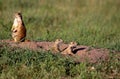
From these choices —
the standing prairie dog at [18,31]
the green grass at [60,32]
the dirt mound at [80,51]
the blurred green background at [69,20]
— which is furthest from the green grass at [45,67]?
the blurred green background at [69,20]

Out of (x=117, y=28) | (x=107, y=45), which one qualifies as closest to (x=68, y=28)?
(x=117, y=28)

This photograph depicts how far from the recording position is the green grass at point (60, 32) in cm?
698

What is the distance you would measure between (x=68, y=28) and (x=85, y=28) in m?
0.70

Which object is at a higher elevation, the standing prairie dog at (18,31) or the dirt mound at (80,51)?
→ the standing prairie dog at (18,31)

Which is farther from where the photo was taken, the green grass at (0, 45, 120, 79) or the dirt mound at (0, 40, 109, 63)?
the dirt mound at (0, 40, 109, 63)

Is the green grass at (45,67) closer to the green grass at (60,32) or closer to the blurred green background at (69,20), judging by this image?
the green grass at (60,32)

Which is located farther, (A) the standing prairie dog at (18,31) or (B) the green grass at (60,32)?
(A) the standing prairie dog at (18,31)

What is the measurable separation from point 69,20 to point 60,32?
2.18 metres

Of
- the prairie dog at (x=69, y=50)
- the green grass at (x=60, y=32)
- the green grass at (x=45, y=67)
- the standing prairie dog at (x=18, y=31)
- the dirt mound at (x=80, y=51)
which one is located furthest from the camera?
the standing prairie dog at (x=18, y=31)

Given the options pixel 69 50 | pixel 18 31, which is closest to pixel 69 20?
pixel 18 31

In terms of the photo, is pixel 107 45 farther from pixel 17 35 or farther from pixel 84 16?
pixel 84 16

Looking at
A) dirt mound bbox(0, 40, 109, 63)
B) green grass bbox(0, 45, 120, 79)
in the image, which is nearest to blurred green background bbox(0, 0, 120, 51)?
dirt mound bbox(0, 40, 109, 63)

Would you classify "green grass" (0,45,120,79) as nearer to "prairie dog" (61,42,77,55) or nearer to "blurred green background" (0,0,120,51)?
"prairie dog" (61,42,77,55)

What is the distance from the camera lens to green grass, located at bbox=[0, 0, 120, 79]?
698cm
